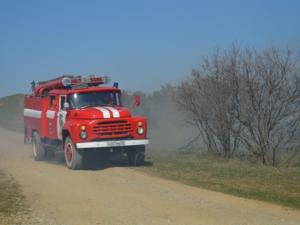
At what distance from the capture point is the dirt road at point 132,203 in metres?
9.21

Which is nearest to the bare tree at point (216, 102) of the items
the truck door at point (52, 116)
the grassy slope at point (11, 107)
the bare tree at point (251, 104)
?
the bare tree at point (251, 104)

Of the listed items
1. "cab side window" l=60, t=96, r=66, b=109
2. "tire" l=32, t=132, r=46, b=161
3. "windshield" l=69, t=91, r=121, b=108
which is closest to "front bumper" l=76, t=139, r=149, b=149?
"windshield" l=69, t=91, r=121, b=108

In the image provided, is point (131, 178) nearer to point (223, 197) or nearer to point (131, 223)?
point (223, 197)

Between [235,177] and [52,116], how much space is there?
23.3ft

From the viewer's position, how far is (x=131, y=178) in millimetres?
14312

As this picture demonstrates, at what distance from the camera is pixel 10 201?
11.3 metres

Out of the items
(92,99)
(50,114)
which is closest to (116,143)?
(92,99)

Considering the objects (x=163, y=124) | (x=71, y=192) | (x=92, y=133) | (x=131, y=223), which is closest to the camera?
(x=131, y=223)

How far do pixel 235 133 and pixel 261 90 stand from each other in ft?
7.23

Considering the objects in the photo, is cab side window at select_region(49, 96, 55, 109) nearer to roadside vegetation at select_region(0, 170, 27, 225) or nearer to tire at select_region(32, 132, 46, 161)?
tire at select_region(32, 132, 46, 161)

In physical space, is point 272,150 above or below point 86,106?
below

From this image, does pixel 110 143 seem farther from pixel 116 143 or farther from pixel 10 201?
pixel 10 201

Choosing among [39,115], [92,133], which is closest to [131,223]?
[92,133]

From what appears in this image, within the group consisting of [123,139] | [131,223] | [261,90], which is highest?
[261,90]
